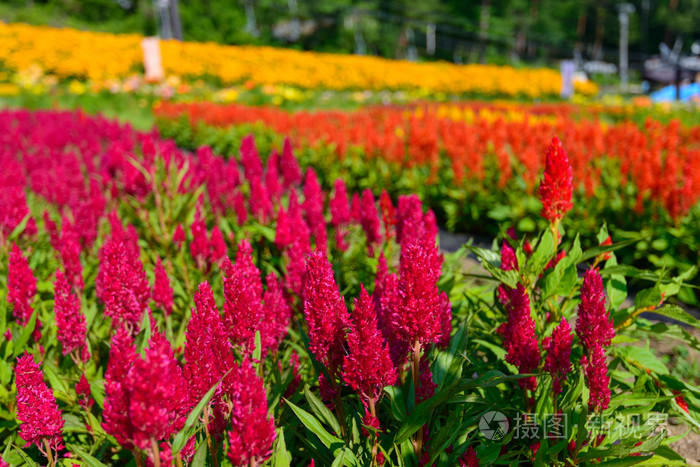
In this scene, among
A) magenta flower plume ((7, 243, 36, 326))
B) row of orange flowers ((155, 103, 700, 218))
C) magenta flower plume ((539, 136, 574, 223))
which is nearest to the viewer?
magenta flower plume ((539, 136, 574, 223))

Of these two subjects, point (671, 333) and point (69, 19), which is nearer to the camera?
point (671, 333)

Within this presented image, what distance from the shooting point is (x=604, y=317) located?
157 centimetres

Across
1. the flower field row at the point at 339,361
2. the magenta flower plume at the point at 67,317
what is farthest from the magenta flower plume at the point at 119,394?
the magenta flower plume at the point at 67,317

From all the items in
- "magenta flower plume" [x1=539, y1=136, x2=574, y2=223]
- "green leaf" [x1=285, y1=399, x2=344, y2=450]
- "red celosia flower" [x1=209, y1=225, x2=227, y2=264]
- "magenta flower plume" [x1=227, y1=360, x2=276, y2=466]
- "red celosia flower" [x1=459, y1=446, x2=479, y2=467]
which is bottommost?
"red celosia flower" [x1=459, y1=446, x2=479, y2=467]

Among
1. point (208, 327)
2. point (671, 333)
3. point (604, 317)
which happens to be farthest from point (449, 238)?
point (208, 327)

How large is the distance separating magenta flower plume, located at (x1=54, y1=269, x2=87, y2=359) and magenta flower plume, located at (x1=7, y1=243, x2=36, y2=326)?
0.32m

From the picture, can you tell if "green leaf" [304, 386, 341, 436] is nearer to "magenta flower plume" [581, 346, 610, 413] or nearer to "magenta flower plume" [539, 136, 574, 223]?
"magenta flower plume" [581, 346, 610, 413]

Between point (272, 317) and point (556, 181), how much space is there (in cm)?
113

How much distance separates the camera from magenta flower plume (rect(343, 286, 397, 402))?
4.32 feet

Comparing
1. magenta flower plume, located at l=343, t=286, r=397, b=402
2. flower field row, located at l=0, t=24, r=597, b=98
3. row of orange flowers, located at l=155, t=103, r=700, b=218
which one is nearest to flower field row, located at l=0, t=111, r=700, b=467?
magenta flower plume, located at l=343, t=286, r=397, b=402

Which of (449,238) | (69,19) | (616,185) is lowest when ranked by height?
(449,238)

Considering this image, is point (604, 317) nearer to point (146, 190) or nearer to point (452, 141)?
point (146, 190)

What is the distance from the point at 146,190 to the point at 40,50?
928 inches

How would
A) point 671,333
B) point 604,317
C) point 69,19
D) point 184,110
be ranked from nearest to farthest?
1. point 604,317
2. point 671,333
3. point 184,110
4. point 69,19
